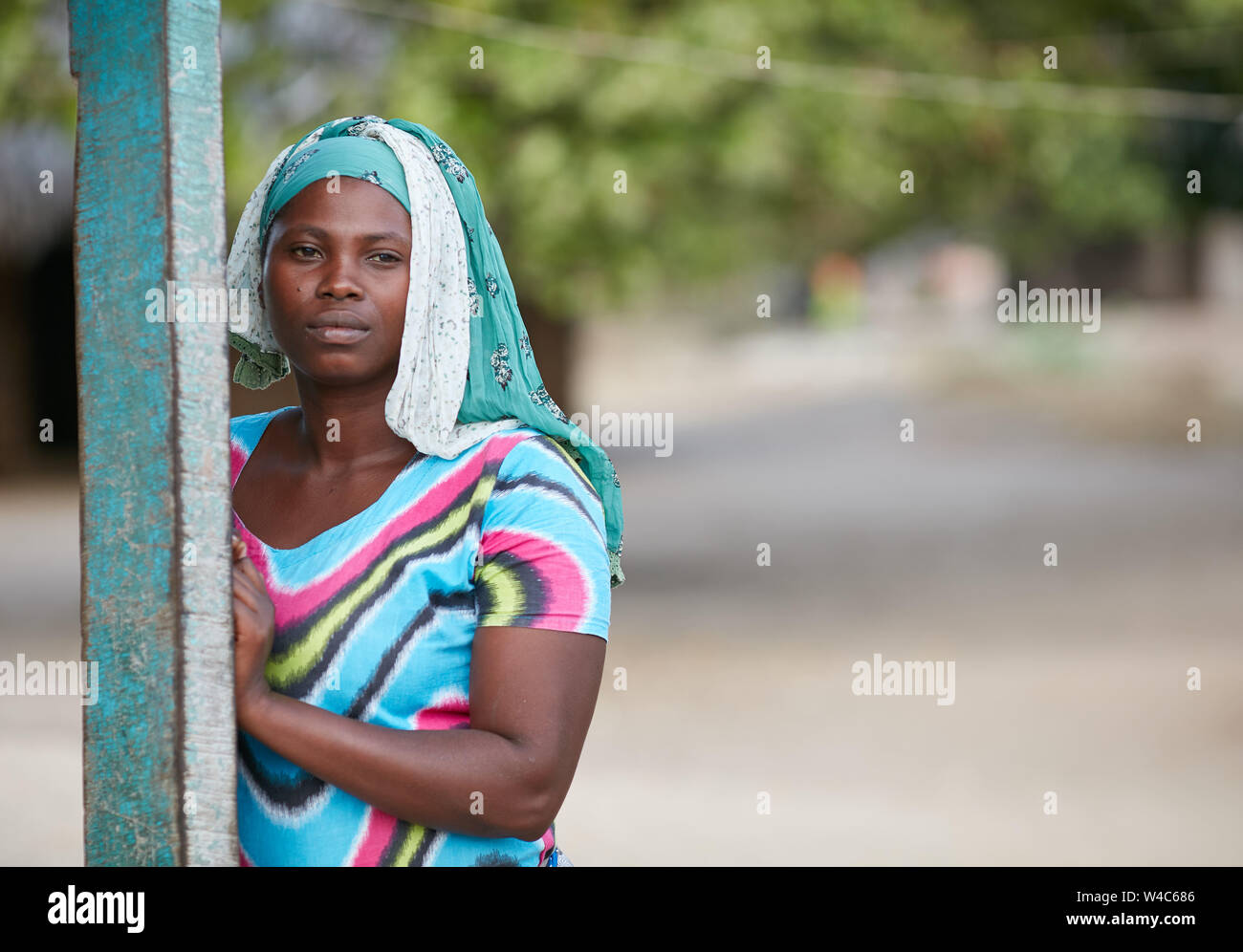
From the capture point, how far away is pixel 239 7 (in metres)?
7.43

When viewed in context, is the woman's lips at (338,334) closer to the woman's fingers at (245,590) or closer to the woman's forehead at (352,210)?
the woman's forehead at (352,210)

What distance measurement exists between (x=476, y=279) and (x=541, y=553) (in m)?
0.35

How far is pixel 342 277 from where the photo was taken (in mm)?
1562

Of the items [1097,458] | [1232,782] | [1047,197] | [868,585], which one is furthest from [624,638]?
[1097,458]

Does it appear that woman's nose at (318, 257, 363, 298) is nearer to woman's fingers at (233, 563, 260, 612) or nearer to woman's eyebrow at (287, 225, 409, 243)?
woman's eyebrow at (287, 225, 409, 243)

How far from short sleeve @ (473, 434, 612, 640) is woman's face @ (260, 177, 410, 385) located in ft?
0.69

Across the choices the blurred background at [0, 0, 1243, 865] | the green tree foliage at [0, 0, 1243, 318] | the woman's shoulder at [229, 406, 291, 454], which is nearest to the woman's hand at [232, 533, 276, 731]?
the woman's shoulder at [229, 406, 291, 454]

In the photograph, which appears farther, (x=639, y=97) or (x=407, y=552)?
(x=639, y=97)

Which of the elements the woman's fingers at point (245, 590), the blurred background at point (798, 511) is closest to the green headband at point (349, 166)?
the woman's fingers at point (245, 590)

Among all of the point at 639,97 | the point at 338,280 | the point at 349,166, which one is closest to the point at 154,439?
the point at 338,280

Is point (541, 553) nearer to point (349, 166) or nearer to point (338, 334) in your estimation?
point (338, 334)

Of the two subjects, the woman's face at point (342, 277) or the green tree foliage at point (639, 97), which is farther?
the green tree foliage at point (639, 97)

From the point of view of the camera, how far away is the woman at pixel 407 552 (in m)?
1.46

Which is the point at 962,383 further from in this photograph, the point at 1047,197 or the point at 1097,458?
the point at 1047,197
